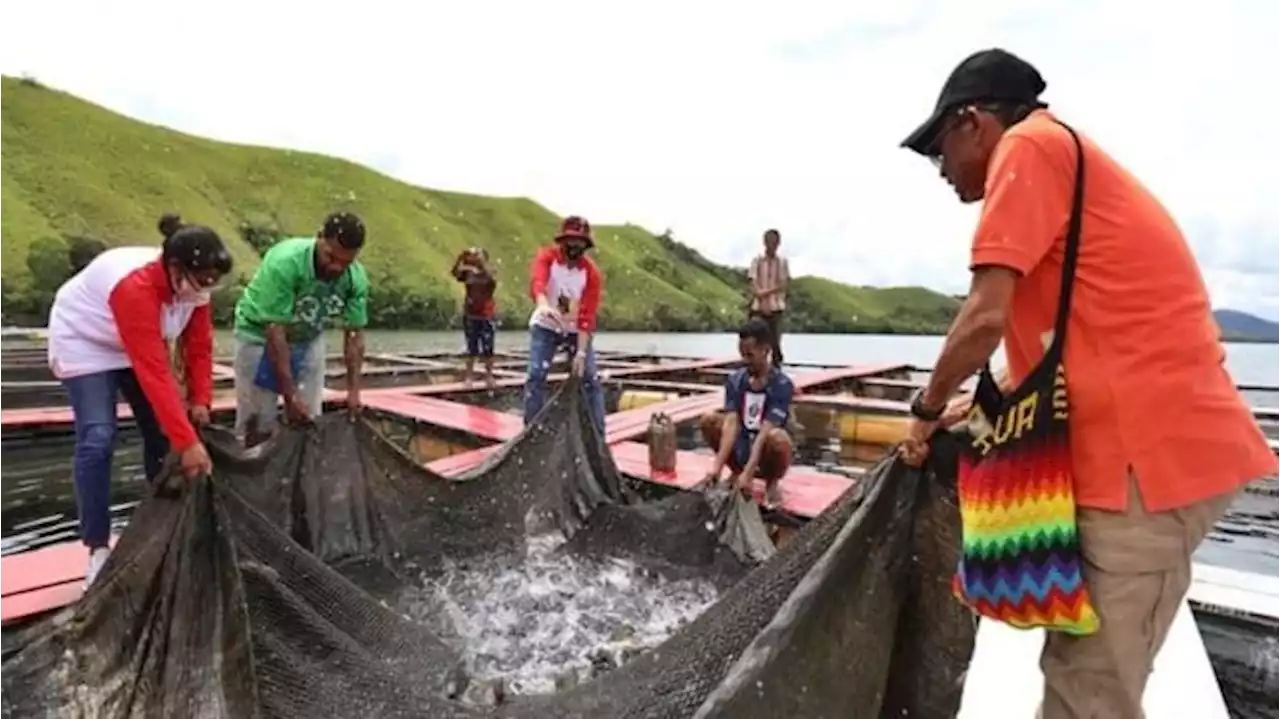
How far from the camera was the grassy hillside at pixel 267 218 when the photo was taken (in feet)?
130

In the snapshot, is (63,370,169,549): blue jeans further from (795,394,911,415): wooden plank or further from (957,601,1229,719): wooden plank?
(795,394,911,415): wooden plank

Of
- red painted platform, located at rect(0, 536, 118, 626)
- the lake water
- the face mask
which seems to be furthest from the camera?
the lake water

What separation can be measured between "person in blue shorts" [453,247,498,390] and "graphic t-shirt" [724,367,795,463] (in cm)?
577

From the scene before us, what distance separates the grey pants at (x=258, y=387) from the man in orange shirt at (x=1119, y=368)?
381 cm

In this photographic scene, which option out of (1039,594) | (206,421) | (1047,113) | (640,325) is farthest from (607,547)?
(640,325)

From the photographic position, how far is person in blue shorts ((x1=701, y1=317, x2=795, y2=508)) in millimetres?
4695

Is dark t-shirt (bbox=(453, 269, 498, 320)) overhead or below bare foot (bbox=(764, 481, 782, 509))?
Answer: overhead

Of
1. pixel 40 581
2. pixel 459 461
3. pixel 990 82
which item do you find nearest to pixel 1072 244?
pixel 990 82

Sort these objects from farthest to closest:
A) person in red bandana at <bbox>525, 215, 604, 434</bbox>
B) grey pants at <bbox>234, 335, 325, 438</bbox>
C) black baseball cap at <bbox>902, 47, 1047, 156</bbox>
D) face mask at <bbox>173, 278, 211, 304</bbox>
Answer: person in red bandana at <bbox>525, 215, 604, 434</bbox>
grey pants at <bbox>234, 335, 325, 438</bbox>
face mask at <bbox>173, 278, 211, 304</bbox>
black baseball cap at <bbox>902, 47, 1047, 156</bbox>

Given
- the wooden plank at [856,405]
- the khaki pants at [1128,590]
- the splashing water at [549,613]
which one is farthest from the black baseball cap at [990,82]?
the wooden plank at [856,405]

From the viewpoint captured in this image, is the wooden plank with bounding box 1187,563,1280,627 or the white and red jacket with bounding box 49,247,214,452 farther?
the wooden plank with bounding box 1187,563,1280,627

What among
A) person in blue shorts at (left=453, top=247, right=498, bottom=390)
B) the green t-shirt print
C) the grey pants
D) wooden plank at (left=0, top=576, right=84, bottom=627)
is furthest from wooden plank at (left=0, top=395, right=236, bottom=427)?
wooden plank at (left=0, top=576, right=84, bottom=627)

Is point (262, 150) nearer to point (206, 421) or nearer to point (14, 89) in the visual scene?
point (14, 89)

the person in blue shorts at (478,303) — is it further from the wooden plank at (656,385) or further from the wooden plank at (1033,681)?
the wooden plank at (1033,681)
